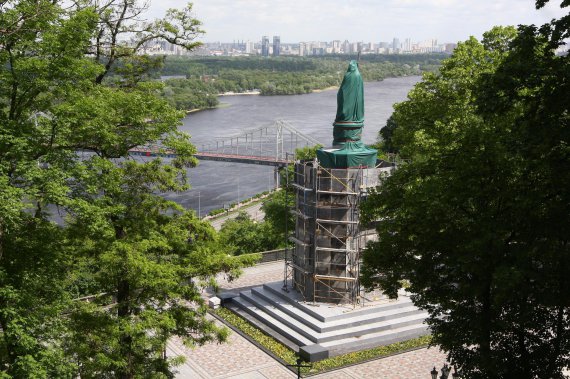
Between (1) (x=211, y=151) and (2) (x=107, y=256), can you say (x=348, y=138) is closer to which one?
(2) (x=107, y=256)

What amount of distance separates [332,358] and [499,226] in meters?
11.1

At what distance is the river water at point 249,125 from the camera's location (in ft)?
233

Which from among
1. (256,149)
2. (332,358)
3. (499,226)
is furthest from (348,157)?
(256,149)

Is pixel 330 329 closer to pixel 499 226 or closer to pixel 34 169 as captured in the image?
pixel 499 226

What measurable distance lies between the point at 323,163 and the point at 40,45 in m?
14.3

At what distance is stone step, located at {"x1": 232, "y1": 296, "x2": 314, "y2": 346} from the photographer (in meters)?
23.0

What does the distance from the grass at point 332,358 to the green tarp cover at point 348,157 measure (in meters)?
6.66

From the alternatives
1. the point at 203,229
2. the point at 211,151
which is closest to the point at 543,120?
the point at 203,229

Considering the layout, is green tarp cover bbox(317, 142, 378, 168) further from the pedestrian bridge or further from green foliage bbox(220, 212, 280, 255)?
the pedestrian bridge

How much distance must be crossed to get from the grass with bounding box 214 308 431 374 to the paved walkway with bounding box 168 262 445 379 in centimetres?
27

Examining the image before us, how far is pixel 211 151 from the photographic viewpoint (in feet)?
271

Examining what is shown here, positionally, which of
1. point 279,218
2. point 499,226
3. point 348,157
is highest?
point 499,226

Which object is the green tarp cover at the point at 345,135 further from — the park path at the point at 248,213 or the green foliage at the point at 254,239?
the park path at the point at 248,213

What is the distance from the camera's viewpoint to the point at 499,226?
12250 mm
